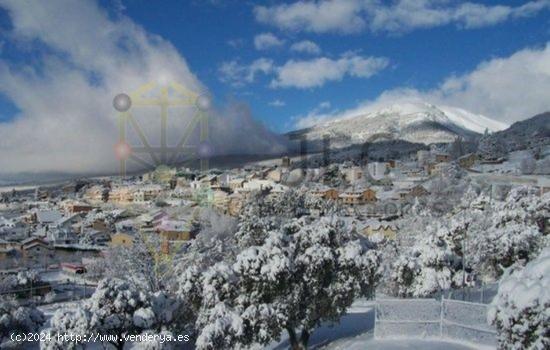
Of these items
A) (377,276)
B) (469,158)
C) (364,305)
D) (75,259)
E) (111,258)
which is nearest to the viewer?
(377,276)

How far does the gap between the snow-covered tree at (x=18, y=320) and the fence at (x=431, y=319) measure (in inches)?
623

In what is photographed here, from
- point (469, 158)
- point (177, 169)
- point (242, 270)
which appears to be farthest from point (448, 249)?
point (177, 169)

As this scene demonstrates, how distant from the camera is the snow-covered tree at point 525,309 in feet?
26.6

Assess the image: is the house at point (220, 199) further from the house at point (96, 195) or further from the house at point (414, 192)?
the house at point (96, 195)

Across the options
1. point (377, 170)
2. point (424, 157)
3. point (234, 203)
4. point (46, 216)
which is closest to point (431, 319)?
point (234, 203)

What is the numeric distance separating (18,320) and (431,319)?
1747 cm

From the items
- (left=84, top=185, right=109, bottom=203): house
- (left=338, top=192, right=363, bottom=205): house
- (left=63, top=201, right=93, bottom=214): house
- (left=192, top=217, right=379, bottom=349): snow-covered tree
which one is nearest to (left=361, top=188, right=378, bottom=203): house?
(left=338, top=192, right=363, bottom=205): house

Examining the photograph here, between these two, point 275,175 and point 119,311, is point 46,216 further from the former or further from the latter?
point 119,311

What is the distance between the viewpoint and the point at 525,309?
8.31 metres

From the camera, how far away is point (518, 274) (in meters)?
9.07

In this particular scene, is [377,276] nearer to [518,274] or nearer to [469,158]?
[518,274]

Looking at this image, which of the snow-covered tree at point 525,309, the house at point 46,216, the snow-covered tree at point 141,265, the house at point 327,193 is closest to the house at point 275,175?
the house at point 327,193

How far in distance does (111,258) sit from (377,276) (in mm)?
29730

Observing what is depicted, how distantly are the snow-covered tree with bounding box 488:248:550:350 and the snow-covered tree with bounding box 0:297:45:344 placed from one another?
68.1 feet
